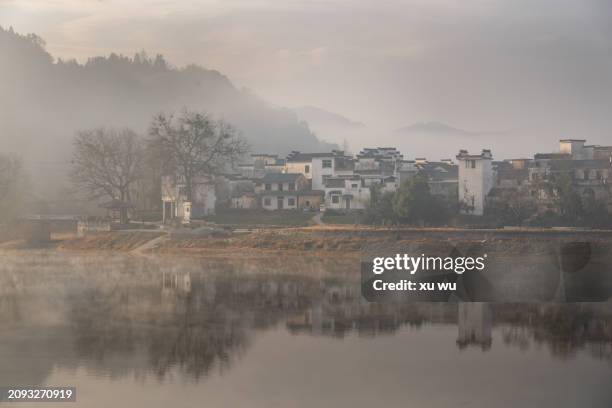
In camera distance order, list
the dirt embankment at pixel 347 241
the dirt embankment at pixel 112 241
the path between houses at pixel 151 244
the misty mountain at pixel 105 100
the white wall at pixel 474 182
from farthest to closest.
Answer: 1. the misty mountain at pixel 105 100
2. the white wall at pixel 474 182
3. the dirt embankment at pixel 112 241
4. the path between houses at pixel 151 244
5. the dirt embankment at pixel 347 241

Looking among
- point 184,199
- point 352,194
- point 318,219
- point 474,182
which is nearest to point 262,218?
point 318,219

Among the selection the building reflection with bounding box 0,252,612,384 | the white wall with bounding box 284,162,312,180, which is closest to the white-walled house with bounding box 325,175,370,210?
the white wall with bounding box 284,162,312,180

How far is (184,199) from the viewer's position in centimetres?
2886

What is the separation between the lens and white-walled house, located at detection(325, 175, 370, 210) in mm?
29938

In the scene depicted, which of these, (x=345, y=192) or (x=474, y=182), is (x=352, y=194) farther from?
(x=474, y=182)

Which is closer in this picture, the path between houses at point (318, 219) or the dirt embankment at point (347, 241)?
the dirt embankment at point (347, 241)

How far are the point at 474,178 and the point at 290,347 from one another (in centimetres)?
1827

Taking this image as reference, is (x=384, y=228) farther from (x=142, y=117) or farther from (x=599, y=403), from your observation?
(x=142, y=117)

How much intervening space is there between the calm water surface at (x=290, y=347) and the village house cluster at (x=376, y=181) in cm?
1248

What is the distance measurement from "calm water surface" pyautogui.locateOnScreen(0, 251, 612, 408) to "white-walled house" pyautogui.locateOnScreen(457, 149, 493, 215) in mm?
12569

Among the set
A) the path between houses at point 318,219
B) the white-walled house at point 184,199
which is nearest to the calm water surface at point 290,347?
the path between houses at point 318,219

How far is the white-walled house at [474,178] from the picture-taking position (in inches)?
1119

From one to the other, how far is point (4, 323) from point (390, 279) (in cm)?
695

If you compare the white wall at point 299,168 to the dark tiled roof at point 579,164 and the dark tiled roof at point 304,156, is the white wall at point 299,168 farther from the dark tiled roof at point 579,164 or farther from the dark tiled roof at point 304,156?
the dark tiled roof at point 579,164
